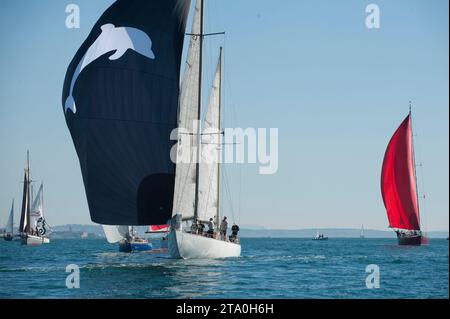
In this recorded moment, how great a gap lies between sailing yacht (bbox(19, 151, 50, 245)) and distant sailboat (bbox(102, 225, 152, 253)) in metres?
35.9

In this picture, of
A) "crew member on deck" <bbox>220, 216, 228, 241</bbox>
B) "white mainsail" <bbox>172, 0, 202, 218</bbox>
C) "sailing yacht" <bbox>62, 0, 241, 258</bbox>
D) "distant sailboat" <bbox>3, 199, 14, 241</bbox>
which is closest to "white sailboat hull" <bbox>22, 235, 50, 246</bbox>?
"distant sailboat" <bbox>3, 199, 14, 241</bbox>

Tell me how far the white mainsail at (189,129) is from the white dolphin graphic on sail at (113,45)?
5695 millimetres

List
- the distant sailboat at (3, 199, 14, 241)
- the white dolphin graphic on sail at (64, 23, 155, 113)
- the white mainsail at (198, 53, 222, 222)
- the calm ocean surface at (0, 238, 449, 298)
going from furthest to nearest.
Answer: the distant sailboat at (3, 199, 14, 241), the white mainsail at (198, 53, 222, 222), the white dolphin graphic on sail at (64, 23, 155, 113), the calm ocean surface at (0, 238, 449, 298)

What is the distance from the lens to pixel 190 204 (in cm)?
3962

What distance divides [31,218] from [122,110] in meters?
85.5

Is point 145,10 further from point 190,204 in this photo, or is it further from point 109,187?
point 190,204

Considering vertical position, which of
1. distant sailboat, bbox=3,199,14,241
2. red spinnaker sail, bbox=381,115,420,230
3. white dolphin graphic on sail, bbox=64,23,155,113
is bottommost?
distant sailboat, bbox=3,199,14,241

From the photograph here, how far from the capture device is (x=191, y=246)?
36969mm

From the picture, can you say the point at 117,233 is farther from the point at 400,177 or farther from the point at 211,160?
the point at 400,177

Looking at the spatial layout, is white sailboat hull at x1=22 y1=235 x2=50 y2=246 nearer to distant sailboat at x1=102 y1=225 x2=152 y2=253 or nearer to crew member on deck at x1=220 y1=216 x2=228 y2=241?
distant sailboat at x1=102 y1=225 x2=152 y2=253

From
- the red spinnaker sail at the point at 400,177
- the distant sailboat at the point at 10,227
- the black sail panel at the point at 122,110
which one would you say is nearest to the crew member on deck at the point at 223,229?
the black sail panel at the point at 122,110

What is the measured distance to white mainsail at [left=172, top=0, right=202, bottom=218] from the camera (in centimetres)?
3869
